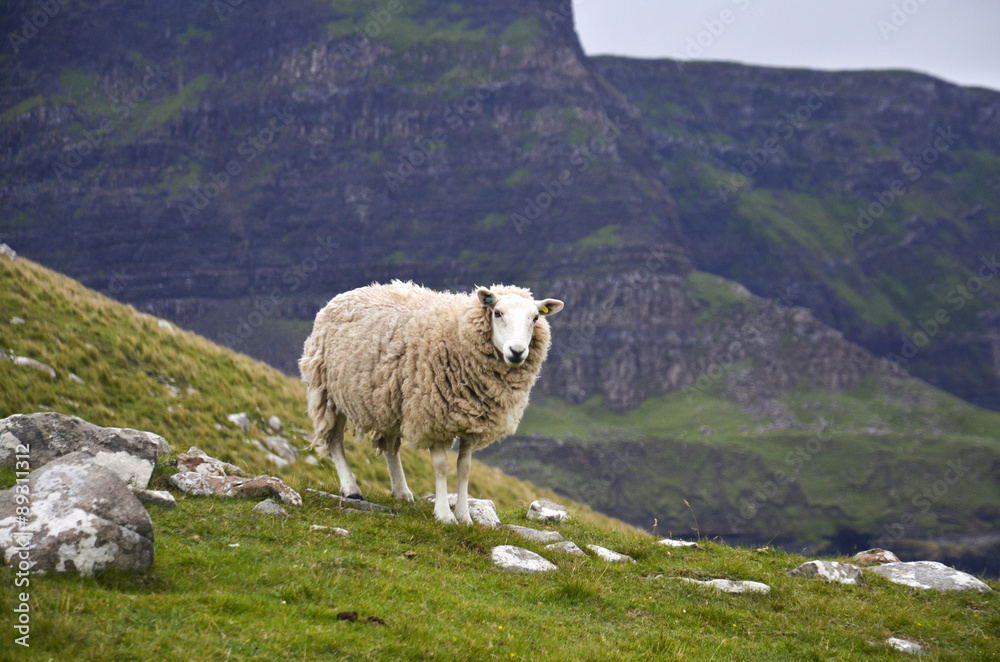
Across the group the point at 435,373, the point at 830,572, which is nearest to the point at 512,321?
the point at 435,373

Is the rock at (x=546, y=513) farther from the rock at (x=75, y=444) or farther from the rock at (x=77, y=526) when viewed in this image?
the rock at (x=77, y=526)

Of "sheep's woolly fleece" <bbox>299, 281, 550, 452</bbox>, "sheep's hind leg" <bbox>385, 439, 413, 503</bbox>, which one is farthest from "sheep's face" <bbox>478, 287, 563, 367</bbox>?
"sheep's hind leg" <bbox>385, 439, 413, 503</bbox>

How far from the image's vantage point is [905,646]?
11211 mm

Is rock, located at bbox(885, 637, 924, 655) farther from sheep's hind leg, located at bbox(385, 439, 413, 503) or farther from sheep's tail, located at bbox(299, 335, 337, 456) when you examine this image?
sheep's tail, located at bbox(299, 335, 337, 456)

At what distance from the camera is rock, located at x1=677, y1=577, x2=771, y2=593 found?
1293 centimetres

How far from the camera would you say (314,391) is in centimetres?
1698

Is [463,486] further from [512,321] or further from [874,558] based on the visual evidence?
[874,558]

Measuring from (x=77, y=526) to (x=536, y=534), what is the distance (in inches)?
325

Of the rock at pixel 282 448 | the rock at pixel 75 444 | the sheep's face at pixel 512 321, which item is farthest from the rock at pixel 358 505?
the rock at pixel 282 448

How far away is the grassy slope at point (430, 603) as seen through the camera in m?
8.34

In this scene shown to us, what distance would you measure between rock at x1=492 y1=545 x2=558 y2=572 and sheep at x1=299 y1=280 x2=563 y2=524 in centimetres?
149

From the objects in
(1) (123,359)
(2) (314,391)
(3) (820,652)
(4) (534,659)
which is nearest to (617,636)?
(4) (534,659)

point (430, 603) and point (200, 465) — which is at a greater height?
point (430, 603)

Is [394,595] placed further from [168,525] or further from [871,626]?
[871,626]
